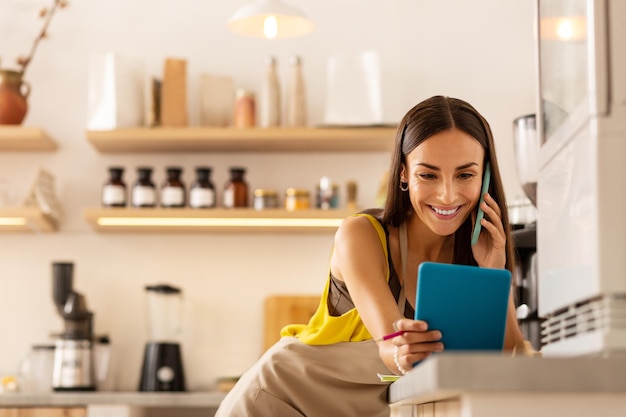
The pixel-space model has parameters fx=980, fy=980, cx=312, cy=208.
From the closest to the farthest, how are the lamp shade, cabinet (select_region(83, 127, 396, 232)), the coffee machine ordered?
1. the coffee machine
2. the lamp shade
3. cabinet (select_region(83, 127, 396, 232))

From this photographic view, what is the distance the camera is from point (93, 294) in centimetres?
400

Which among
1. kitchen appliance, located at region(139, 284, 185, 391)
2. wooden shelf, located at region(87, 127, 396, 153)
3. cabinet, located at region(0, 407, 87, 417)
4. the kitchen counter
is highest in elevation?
wooden shelf, located at region(87, 127, 396, 153)

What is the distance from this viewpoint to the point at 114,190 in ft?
12.6

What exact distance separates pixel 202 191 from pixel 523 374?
3.04 meters

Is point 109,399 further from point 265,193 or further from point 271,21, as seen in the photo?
point 271,21

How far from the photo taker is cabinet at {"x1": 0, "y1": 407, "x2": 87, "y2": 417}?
3.39 m

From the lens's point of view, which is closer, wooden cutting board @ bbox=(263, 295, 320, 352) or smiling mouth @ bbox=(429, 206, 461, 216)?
smiling mouth @ bbox=(429, 206, 461, 216)

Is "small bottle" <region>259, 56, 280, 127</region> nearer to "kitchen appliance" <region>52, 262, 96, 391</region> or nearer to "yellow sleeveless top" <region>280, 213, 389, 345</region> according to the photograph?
"kitchen appliance" <region>52, 262, 96, 391</region>

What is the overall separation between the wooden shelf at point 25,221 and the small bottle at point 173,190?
1.53 ft

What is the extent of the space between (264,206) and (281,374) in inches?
83.4

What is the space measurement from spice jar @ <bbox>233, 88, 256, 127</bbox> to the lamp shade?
52 centimetres

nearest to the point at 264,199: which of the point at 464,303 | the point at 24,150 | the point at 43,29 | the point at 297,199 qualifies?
the point at 297,199

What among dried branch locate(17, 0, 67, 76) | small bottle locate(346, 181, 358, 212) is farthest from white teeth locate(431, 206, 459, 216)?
dried branch locate(17, 0, 67, 76)

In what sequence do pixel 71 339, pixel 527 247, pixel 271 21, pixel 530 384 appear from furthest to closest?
pixel 71 339
pixel 271 21
pixel 527 247
pixel 530 384
